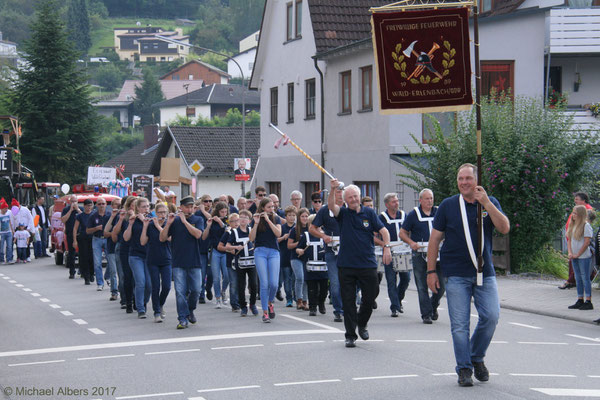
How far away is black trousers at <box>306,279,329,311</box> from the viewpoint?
47.7ft

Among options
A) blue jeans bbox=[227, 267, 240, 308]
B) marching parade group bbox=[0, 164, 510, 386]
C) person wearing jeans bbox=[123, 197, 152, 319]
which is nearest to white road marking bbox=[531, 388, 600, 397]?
marching parade group bbox=[0, 164, 510, 386]

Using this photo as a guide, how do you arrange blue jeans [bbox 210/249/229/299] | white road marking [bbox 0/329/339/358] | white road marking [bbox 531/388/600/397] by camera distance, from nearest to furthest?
white road marking [bbox 531/388/600/397]
white road marking [bbox 0/329/339/358]
blue jeans [bbox 210/249/229/299]

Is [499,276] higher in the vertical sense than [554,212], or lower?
lower

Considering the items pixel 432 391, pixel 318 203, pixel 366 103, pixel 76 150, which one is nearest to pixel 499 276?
pixel 318 203

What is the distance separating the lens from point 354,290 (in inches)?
450

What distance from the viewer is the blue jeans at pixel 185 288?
44.1ft

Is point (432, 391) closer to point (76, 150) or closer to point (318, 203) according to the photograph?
point (318, 203)

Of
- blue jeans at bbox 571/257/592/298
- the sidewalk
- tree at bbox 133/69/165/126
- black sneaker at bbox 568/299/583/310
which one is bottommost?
the sidewalk

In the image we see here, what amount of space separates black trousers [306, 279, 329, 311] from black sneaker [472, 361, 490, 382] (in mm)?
5718

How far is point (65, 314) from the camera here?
15.5 metres

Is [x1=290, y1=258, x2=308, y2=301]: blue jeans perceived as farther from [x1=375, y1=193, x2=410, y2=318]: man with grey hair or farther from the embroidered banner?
the embroidered banner

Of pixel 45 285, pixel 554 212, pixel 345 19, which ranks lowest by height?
pixel 45 285

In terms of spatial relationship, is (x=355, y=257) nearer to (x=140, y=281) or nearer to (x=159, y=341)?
(x=159, y=341)

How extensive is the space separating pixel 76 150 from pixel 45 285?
33.3 meters
